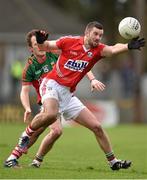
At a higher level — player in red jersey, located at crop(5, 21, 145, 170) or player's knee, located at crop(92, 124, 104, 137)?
player in red jersey, located at crop(5, 21, 145, 170)

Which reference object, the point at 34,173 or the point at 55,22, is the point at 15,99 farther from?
the point at 34,173

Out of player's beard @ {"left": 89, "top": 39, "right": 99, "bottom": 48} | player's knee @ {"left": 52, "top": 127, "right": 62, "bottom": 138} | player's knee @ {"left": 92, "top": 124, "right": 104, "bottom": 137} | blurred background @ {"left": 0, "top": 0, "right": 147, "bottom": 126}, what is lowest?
player's knee @ {"left": 92, "top": 124, "right": 104, "bottom": 137}

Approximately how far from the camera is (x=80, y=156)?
57.9ft

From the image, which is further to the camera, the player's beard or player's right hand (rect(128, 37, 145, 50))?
the player's beard

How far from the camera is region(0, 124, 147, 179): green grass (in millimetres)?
13133

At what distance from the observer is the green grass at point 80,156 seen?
43.1 ft

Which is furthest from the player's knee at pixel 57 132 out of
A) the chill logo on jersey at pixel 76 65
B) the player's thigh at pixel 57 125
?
the chill logo on jersey at pixel 76 65

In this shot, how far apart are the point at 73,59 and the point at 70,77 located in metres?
0.30

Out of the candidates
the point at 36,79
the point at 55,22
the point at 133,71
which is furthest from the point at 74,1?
the point at 36,79

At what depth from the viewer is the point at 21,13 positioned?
45719 millimetres

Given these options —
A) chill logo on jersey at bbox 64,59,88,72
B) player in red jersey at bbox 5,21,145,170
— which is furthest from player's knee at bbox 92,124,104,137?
chill logo on jersey at bbox 64,59,88,72

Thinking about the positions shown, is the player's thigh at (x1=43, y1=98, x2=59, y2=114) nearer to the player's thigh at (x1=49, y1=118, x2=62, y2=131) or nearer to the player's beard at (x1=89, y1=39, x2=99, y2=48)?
the player's thigh at (x1=49, y1=118, x2=62, y2=131)

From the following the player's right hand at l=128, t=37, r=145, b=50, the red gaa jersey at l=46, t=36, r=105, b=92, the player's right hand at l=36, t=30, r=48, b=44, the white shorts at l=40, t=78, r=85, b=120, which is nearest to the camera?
the player's right hand at l=128, t=37, r=145, b=50

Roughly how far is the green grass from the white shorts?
2.99 feet
